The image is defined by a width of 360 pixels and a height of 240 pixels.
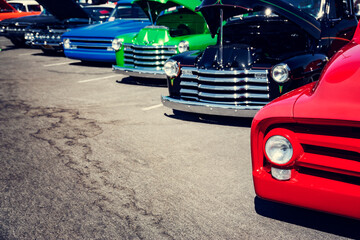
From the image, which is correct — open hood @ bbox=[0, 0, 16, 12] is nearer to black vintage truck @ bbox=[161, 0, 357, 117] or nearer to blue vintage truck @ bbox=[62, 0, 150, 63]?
blue vintage truck @ bbox=[62, 0, 150, 63]

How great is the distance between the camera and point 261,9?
515 centimetres

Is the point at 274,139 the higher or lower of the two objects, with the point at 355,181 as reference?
higher

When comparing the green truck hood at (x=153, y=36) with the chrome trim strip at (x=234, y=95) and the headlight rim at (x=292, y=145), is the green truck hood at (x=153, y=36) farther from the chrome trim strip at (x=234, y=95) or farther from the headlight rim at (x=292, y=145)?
the headlight rim at (x=292, y=145)

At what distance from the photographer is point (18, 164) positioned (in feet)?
12.9

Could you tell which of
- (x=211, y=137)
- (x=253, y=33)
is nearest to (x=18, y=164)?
(x=211, y=137)

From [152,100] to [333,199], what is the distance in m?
4.76

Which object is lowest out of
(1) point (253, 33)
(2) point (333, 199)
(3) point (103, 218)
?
(3) point (103, 218)

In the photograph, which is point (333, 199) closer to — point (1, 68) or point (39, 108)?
point (39, 108)

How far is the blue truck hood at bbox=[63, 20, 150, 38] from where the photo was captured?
378 inches

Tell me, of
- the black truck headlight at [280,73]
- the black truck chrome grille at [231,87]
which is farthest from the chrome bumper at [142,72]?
the black truck headlight at [280,73]

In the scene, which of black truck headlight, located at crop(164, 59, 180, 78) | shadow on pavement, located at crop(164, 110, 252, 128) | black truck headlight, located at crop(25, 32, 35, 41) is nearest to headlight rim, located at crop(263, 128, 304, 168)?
shadow on pavement, located at crop(164, 110, 252, 128)

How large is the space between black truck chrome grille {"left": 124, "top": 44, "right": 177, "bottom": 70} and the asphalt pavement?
123 cm

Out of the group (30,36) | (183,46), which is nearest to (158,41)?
(183,46)

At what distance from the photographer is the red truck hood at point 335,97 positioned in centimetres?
205
